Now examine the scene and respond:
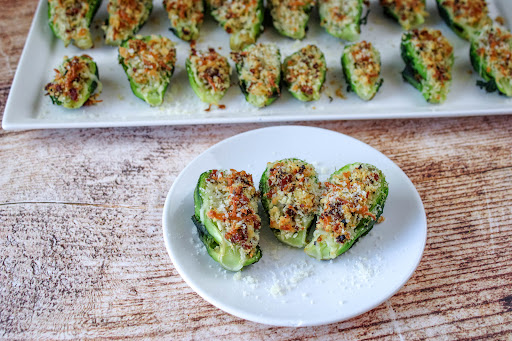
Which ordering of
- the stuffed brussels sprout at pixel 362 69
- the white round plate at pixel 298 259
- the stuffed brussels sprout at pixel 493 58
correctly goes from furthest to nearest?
1. the stuffed brussels sprout at pixel 493 58
2. the stuffed brussels sprout at pixel 362 69
3. the white round plate at pixel 298 259

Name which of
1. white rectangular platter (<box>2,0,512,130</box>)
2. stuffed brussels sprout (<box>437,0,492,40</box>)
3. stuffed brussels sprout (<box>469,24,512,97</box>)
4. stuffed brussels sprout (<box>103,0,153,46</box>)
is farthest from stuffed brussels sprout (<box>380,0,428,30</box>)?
stuffed brussels sprout (<box>103,0,153,46</box>)

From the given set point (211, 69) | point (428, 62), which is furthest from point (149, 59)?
point (428, 62)

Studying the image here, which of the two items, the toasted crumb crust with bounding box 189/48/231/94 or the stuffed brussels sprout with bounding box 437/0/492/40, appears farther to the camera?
the stuffed brussels sprout with bounding box 437/0/492/40

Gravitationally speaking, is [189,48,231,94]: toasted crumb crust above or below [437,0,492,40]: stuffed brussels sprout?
below

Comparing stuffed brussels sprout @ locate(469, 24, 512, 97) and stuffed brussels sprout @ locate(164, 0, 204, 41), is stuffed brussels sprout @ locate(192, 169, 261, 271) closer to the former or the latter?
stuffed brussels sprout @ locate(164, 0, 204, 41)

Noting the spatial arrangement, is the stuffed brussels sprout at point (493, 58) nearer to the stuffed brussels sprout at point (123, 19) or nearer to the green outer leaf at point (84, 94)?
the stuffed brussels sprout at point (123, 19)

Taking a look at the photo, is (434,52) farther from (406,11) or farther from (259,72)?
(259,72)

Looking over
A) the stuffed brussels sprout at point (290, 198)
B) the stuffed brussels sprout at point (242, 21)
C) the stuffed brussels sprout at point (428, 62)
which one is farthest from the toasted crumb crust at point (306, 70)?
the stuffed brussels sprout at point (290, 198)

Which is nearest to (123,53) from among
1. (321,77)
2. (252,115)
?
(252,115)
